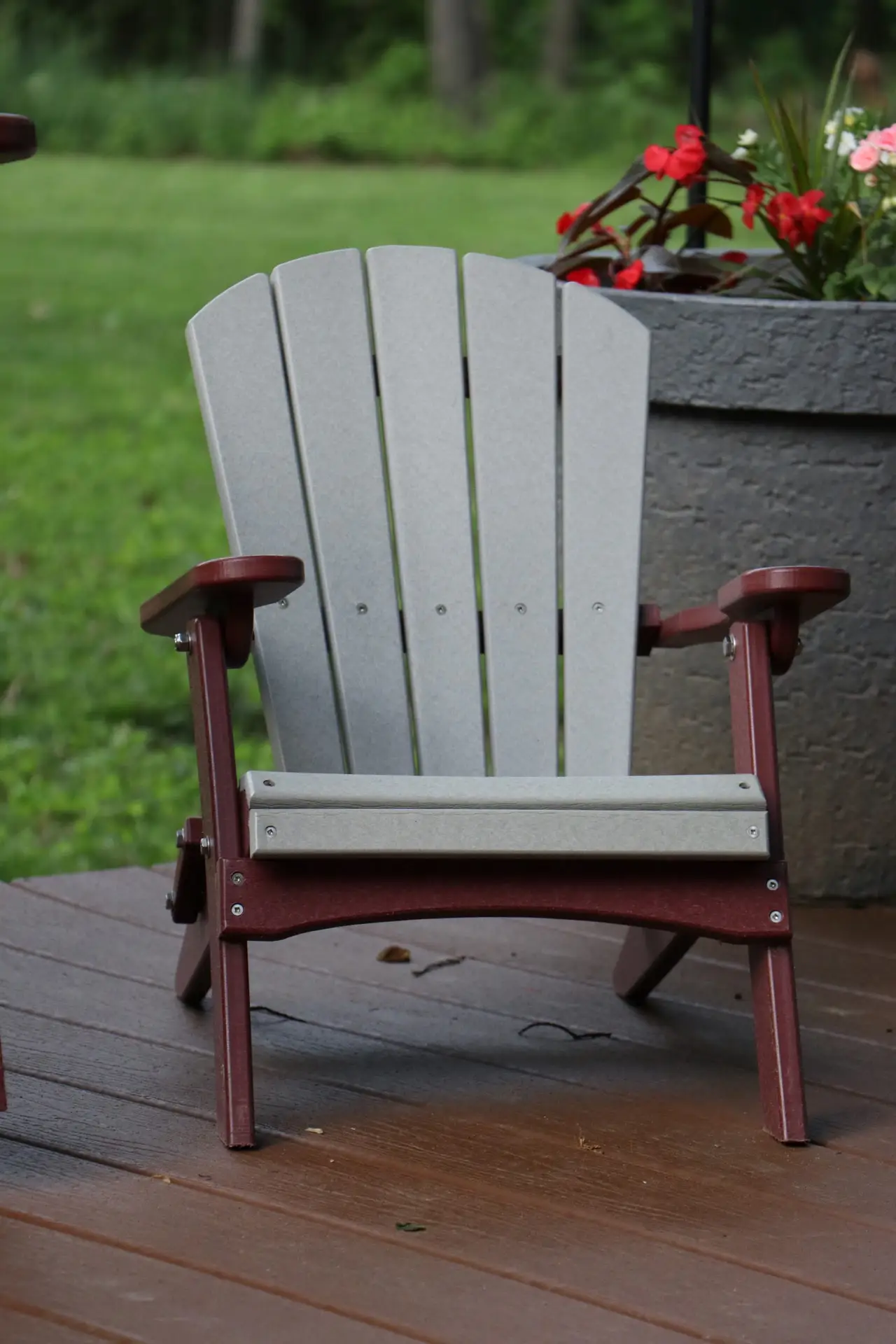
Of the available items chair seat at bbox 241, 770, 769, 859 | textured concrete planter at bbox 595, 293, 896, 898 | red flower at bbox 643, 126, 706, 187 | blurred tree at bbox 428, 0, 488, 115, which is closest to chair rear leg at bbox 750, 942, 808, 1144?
chair seat at bbox 241, 770, 769, 859

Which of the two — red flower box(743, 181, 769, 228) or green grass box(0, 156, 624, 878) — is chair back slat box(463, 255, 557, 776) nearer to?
red flower box(743, 181, 769, 228)

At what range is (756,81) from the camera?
2.81 metres

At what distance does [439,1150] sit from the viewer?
82.4 inches

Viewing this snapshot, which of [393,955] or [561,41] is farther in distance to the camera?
[561,41]

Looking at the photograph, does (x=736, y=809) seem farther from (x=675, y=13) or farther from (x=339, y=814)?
(x=675, y=13)

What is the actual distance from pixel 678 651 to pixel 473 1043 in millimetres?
850

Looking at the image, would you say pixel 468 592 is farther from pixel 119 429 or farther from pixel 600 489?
pixel 119 429

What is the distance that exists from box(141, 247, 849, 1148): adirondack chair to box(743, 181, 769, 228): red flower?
43cm

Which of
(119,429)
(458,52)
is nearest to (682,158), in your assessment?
(119,429)

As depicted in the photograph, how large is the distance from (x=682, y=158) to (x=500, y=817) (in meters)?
1.27

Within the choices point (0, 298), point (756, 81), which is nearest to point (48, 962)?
point (756, 81)

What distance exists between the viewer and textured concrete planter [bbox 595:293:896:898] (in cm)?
280

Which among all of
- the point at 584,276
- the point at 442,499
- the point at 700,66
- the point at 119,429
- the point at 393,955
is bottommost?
the point at 119,429

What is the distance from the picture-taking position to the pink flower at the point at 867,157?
2807 mm
